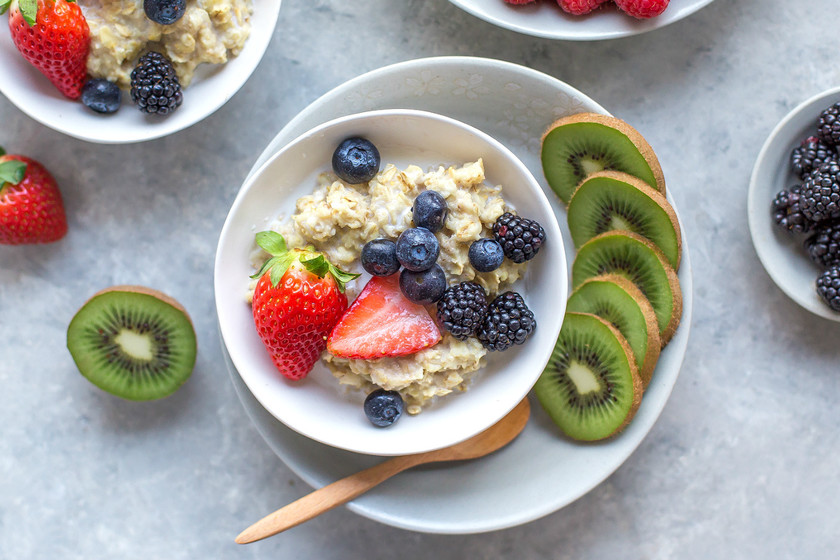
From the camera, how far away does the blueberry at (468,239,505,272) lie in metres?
1.88

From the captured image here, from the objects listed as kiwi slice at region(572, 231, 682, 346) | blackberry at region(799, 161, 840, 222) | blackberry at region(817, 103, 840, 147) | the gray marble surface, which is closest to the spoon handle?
the gray marble surface

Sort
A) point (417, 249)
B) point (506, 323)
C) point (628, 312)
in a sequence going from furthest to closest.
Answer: point (628, 312), point (506, 323), point (417, 249)

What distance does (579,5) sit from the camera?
2188 mm

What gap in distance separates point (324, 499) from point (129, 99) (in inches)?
57.8

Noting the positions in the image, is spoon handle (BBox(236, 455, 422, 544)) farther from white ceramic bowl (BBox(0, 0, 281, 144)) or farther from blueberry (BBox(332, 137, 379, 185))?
white ceramic bowl (BBox(0, 0, 281, 144))

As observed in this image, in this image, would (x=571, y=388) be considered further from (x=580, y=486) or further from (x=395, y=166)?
(x=395, y=166)

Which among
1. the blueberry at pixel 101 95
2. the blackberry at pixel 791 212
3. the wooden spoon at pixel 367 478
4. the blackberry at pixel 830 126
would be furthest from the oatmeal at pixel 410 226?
the blackberry at pixel 830 126

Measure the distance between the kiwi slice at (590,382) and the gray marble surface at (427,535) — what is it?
0.45 metres

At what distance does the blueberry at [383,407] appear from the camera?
197 centimetres

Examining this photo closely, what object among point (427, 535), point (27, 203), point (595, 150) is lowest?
point (427, 535)

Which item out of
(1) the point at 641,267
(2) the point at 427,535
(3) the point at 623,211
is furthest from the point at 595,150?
(2) the point at 427,535

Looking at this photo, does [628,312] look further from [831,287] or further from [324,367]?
[324,367]

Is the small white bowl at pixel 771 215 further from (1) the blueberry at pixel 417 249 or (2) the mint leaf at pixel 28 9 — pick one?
(2) the mint leaf at pixel 28 9

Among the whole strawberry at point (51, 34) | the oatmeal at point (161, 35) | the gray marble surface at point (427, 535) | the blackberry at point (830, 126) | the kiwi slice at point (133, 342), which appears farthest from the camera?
the gray marble surface at point (427, 535)
